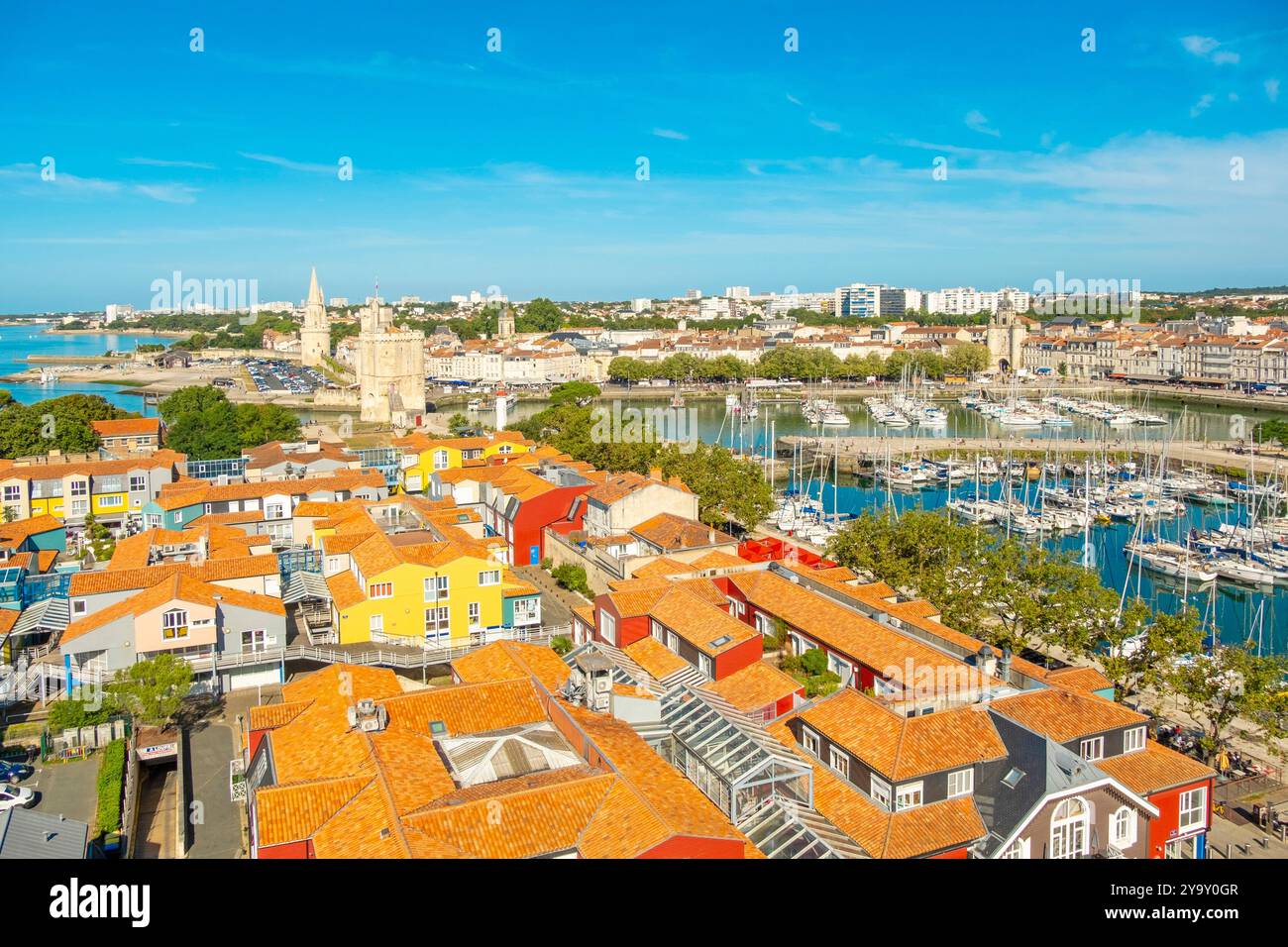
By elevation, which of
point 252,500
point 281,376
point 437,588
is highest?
point 281,376

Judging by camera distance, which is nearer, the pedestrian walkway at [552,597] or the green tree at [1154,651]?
the green tree at [1154,651]

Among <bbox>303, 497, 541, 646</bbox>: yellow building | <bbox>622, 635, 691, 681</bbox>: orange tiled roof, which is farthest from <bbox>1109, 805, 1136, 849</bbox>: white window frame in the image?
<bbox>303, 497, 541, 646</bbox>: yellow building

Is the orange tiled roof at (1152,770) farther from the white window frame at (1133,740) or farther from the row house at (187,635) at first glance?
the row house at (187,635)

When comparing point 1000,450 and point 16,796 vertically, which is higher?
point 1000,450

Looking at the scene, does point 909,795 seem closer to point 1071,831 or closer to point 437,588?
point 1071,831

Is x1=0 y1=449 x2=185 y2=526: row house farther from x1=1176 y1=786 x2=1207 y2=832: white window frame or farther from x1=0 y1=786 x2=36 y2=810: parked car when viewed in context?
x1=1176 y1=786 x2=1207 y2=832: white window frame

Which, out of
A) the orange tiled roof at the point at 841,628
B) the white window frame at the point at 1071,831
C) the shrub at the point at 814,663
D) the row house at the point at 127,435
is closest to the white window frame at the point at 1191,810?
the white window frame at the point at 1071,831

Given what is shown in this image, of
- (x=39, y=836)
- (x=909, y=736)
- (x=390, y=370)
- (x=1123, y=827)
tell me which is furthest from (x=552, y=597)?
(x=390, y=370)
